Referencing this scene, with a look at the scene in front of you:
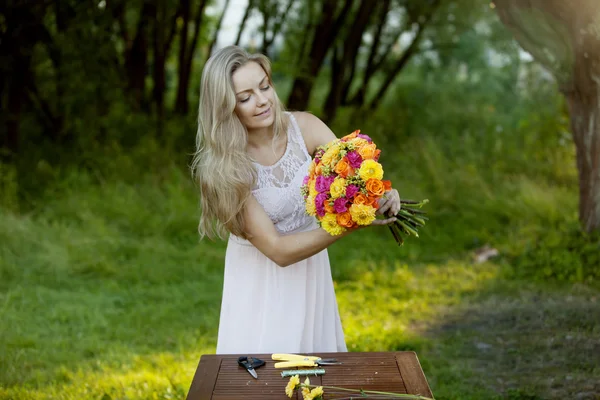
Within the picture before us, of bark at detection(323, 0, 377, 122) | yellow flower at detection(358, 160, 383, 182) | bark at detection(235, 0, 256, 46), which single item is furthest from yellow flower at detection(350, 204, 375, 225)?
bark at detection(323, 0, 377, 122)

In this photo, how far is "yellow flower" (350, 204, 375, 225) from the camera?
2.67 m

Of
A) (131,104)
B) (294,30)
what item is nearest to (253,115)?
(131,104)

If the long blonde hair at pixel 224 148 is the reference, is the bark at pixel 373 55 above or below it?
above

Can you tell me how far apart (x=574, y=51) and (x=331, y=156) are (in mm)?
4440

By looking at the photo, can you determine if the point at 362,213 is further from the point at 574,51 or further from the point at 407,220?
the point at 574,51

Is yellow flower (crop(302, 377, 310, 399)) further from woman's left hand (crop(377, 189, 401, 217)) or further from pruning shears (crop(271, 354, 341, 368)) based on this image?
woman's left hand (crop(377, 189, 401, 217))

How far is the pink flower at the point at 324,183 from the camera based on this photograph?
Answer: 276 centimetres

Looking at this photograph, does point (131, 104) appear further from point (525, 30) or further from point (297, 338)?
point (297, 338)

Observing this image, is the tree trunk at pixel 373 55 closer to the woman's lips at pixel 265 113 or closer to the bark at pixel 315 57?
the bark at pixel 315 57

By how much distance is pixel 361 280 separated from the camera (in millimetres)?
6914

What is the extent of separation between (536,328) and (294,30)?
8.31 m

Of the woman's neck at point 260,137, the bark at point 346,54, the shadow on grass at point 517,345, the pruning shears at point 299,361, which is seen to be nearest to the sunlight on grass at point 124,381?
the shadow on grass at point 517,345

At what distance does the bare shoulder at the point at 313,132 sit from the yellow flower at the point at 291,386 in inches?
52.9

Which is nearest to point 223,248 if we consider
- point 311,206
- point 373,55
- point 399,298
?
point 399,298
